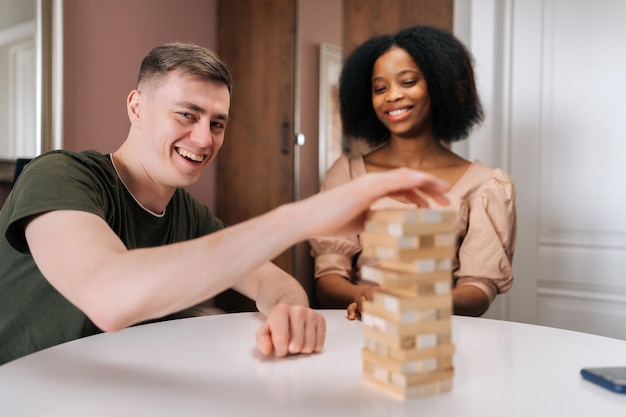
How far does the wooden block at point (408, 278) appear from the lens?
78 centimetres

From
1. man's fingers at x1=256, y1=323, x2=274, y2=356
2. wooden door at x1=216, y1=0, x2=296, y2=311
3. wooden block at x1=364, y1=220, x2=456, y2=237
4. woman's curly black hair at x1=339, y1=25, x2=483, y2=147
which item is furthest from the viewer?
Result: wooden door at x1=216, y1=0, x2=296, y2=311

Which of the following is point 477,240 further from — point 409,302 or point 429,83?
point 409,302

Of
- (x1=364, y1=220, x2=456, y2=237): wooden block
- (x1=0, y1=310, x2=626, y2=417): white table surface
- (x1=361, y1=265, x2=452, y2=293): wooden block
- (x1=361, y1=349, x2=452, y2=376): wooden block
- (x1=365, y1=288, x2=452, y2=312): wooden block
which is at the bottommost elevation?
(x1=0, y1=310, x2=626, y2=417): white table surface

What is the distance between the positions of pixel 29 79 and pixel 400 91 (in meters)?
1.55

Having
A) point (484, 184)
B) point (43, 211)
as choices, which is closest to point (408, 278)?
point (43, 211)

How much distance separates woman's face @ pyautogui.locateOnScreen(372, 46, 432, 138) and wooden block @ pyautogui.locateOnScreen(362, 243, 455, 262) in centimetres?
132

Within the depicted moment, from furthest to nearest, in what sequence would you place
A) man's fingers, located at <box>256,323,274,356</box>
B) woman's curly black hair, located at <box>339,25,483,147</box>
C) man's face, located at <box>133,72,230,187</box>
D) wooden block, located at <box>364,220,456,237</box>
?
woman's curly black hair, located at <box>339,25,483,147</box>
man's face, located at <box>133,72,230,187</box>
man's fingers, located at <box>256,323,274,356</box>
wooden block, located at <box>364,220,456,237</box>

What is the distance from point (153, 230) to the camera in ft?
5.01

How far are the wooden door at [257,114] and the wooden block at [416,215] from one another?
7.69 ft

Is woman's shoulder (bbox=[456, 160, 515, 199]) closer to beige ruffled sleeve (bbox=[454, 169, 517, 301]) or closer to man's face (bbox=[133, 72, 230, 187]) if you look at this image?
beige ruffled sleeve (bbox=[454, 169, 517, 301])

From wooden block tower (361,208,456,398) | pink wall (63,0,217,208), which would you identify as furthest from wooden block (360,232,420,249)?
pink wall (63,0,217,208)

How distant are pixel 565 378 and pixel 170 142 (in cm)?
102

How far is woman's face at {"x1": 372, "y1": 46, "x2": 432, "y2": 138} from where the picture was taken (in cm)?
206

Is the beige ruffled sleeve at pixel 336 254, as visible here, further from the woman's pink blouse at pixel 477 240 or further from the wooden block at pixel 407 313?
the wooden block at pixel 407 313
